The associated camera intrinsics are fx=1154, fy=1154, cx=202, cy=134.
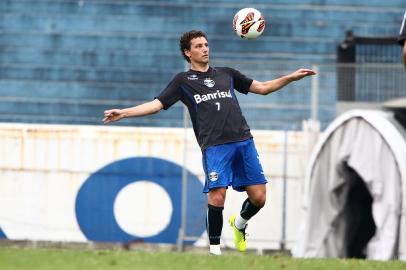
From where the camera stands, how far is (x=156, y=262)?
907 cm

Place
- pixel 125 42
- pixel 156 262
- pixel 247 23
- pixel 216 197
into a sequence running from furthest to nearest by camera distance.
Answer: pixel 125 42
pixel 247 23
pixel 216 197
pixel 156 262

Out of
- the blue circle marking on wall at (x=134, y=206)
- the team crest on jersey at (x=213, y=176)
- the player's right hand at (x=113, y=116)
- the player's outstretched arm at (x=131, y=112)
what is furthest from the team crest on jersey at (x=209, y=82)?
the blue circle marking on wall at (x=134, y=206)

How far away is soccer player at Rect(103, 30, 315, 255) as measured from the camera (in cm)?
1038

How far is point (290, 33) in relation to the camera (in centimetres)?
2297

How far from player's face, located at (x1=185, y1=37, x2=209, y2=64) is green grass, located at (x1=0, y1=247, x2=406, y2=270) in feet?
6.15

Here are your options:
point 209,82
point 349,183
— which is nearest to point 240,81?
point 209,82

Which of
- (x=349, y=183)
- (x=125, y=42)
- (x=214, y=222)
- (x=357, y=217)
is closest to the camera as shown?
(x=214, y=222)

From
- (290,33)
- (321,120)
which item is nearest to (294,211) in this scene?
(321,120)

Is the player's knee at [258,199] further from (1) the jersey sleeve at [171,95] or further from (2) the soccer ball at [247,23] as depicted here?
(2) the soccer ball at [247,23]

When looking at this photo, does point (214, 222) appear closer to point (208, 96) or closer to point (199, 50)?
point (208, 96)

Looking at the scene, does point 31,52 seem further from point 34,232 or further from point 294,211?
point 294,211

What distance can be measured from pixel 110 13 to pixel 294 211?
7.44m

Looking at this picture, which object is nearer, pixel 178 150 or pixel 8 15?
pixel 178 150

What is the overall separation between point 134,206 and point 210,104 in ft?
25.8
